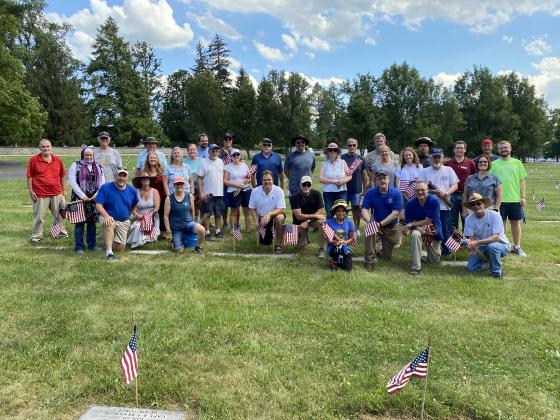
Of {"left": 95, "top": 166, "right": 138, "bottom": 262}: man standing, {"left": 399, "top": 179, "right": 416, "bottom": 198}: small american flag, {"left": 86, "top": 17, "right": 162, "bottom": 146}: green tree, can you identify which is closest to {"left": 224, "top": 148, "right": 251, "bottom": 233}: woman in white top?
{"left": 95, "top": 166, "right": 138, "bottom": 262}: man standing

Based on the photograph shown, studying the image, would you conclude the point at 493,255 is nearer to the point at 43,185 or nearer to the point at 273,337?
the point at 273,337

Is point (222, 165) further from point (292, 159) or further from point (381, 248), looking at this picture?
point (381, 248)

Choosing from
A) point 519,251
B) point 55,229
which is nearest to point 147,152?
point 55,229

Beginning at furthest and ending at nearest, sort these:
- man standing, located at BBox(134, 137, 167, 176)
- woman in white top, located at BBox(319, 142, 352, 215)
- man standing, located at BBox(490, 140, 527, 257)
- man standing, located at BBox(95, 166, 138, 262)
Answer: man standing, located at BBox(134, 137, 167, 176) → woman in white top, located at BBox(319, 142, 352, 215) → man standing, located at BBox(490, 140, 527, 257) → man standing, located at BBox(95, 166, 138, 262)

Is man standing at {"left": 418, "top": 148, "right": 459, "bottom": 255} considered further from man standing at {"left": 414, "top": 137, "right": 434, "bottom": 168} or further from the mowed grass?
the mowed grass

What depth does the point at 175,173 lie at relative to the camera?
792 centimetres

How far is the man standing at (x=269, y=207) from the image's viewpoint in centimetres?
755

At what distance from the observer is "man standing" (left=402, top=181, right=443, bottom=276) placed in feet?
22.1

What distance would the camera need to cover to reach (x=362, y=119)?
5206cm

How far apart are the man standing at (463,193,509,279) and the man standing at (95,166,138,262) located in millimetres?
5569

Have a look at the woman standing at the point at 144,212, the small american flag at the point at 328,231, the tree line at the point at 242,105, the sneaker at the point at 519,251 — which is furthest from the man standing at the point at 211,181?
the tree line at the point at 242,105

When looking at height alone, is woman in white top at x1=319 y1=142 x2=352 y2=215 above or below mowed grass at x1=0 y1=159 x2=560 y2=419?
above

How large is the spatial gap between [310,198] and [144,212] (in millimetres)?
3004

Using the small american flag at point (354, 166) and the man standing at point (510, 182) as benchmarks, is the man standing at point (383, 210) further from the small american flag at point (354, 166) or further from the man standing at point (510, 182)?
the man standing at point (510, 182)
